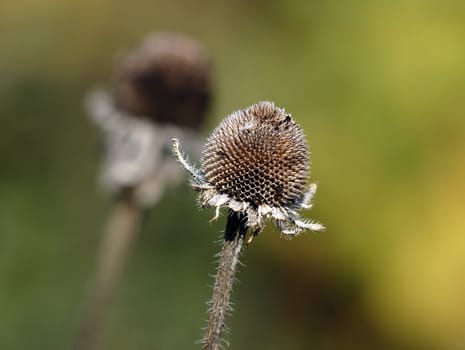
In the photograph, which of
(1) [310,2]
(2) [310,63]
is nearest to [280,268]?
(2) [310,63]

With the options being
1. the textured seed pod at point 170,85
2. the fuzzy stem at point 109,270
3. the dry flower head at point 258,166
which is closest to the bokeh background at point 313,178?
the fuzzy stem at point 109,270

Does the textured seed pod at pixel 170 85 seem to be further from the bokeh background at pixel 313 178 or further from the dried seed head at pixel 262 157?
the dried seed head at pixel 262 157

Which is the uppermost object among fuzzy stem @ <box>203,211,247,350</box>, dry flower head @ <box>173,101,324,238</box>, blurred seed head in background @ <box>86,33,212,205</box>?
blurred seed head in background @ <box>86,33,212,205</box>

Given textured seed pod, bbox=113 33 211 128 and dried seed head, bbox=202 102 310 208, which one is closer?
dried seed head, bbox=202 102 310 208

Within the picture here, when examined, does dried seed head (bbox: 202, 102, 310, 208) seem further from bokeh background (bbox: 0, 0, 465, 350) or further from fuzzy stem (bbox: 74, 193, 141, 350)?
bokeh background (bbox: 0, 0, 465, 350)

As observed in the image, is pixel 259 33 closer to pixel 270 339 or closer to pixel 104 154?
pixel 270 339

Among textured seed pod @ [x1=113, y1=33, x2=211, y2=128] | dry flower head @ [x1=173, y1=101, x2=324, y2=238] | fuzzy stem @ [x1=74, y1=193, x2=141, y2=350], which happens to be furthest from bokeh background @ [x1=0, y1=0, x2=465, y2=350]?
dry flower head @ [x1=173, y1=101, x2=324, y2=238]
